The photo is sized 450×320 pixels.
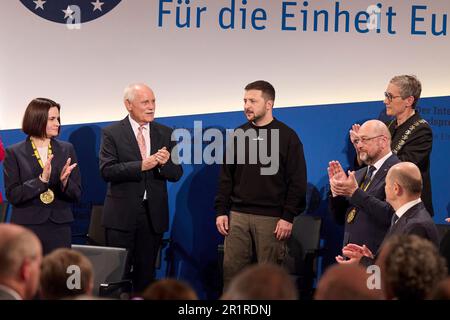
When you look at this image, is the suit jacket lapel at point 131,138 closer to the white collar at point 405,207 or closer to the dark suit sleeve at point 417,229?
the white collar at point 405,207

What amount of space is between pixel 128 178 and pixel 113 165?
0.16 meters

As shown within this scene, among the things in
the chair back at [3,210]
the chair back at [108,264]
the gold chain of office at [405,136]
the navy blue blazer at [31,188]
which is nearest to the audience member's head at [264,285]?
the chair back at [108,264]

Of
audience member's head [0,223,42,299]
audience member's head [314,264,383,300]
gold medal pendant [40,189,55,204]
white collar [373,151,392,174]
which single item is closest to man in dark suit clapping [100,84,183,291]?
gold medal pendant [40,189,55,204]

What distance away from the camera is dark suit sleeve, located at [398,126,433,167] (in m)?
6.71

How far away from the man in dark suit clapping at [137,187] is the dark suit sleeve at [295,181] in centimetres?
93

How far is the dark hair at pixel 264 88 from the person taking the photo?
276 inches

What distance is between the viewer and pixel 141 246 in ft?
23.0

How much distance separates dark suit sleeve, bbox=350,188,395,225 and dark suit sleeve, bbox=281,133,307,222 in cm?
116

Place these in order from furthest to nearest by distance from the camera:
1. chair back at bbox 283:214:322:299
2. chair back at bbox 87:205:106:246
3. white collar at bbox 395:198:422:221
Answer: chair back at bbox 87:205:106:246, chair back at bbox 283:214:322:299, white collar at bbox 395:198:422:221

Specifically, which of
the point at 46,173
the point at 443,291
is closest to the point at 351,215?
the point at 46,173

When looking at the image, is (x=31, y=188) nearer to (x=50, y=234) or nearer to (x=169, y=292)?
(x=50, y=234)

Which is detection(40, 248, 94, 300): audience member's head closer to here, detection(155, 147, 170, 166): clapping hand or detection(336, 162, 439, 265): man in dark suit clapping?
detection(336, 162, 439, 265): man in dark suit clapping

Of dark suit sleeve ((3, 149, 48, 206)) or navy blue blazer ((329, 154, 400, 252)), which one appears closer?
navy blue blazer ((329, 154, 400, 252))
